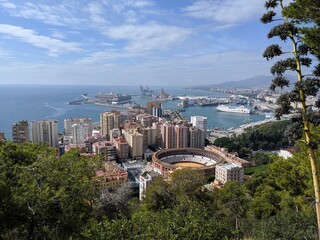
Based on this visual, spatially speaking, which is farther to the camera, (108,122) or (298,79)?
(108,122)

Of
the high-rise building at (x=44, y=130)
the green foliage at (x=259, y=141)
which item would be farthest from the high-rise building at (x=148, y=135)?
the high-rise building at (x=44, y=130)

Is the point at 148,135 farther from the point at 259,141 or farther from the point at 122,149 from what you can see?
the point at 259,141

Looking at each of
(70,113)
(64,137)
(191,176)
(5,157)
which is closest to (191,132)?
(64,137)

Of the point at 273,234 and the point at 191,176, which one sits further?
the point at 191,176

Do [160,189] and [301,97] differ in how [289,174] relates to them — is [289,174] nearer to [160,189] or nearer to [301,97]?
[160,189]

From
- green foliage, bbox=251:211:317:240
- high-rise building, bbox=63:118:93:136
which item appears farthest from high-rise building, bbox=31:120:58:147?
green foliage, bbox=251:211:317:240

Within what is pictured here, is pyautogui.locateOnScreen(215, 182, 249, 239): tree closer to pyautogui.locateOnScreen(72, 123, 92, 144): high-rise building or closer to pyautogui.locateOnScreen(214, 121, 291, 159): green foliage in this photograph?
pyautogui.locateOnScreen(214, 121, 291, 159): green foliage

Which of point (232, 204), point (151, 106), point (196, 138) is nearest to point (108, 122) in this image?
point (196, 138)
